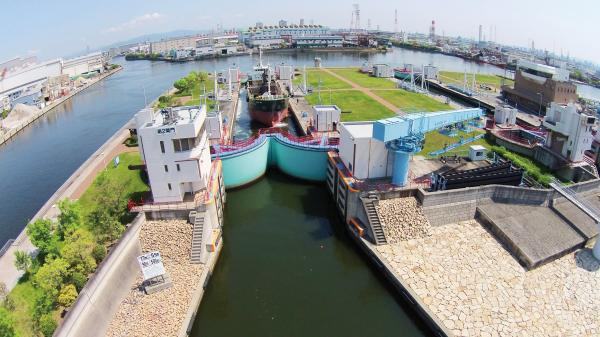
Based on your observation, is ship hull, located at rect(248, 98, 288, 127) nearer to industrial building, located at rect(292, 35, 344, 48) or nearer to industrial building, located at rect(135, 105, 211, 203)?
industrial building, located at rect(135, 105, 211, 203)

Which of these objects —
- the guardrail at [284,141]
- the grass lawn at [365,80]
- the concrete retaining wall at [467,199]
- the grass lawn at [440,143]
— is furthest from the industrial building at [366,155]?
the grass lawn at [365,80]

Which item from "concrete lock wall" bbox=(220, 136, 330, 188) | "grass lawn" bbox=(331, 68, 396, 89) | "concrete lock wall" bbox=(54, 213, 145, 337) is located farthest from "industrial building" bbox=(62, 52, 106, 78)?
"concrete lock wall" bbox=(54, 213, 145, 337)

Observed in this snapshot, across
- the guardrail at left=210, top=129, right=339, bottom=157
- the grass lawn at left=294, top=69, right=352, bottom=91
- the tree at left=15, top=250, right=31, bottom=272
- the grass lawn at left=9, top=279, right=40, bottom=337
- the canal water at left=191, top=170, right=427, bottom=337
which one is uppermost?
the grass lawn at left=294, top=69, right=352, bottom=91

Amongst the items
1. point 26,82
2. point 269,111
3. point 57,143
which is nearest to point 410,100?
point 269,111

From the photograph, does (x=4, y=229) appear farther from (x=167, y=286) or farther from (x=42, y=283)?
(x=167, y=286)

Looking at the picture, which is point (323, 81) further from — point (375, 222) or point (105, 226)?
point (105, 226)

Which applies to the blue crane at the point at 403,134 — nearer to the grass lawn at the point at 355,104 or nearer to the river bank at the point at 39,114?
the grass lawn at the point at 355,104

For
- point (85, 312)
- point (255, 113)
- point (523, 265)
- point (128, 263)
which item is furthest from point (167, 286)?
point (255, 113)
